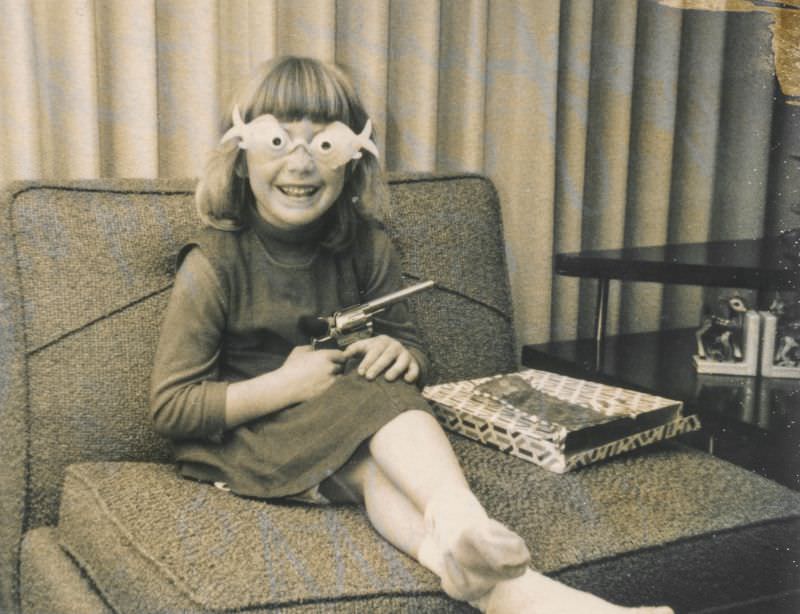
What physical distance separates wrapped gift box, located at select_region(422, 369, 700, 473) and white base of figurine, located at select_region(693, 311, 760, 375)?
0.79 ft

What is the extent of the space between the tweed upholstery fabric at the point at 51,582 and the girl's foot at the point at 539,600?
1.28 feet

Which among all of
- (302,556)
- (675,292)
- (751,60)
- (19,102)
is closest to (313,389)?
(302,556)

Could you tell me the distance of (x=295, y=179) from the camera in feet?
3.71

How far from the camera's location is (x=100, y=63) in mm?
1380

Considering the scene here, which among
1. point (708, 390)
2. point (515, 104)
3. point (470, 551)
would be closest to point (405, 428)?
point (470, 551)

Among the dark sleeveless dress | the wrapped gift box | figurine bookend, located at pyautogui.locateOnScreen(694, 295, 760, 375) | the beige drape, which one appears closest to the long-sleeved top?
the dark sleeveless dress

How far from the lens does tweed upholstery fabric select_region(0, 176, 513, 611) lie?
3.67ft

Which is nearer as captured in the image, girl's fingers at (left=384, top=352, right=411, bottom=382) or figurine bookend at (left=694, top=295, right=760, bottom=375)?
girl's fingers at (left=384, top=352, right=411, bottom=382)

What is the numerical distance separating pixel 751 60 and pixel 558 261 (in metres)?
0.74

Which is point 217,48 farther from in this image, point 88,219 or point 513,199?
point 513,199

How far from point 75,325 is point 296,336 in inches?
11.0

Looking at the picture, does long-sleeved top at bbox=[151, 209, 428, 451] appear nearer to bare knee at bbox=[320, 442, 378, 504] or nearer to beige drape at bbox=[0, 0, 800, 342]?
bare knee at bbox=[320, 442, 378, 504]

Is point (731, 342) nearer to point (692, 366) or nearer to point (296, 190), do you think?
point (692, 366)

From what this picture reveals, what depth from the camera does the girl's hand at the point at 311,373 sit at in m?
1.10
